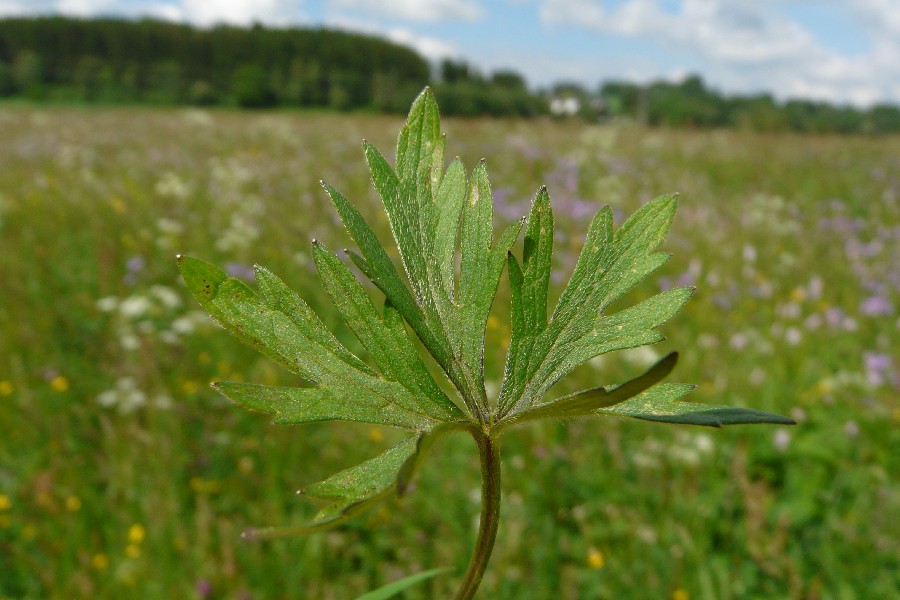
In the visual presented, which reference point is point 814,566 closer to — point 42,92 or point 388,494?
point 388,494

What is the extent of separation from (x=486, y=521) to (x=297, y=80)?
23204mm

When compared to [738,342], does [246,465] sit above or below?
below

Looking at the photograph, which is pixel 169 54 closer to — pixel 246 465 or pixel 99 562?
pixel 246 465

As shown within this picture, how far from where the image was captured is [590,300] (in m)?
0.29

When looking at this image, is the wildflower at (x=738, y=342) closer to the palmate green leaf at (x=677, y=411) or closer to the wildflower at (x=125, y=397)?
the wildflower at (x=125, y=397)

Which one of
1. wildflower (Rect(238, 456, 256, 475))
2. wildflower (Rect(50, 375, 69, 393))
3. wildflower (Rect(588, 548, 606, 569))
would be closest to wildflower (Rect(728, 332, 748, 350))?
wildflower (Rect(588, 548, 606, 569))

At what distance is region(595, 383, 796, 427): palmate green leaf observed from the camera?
7.8 inches

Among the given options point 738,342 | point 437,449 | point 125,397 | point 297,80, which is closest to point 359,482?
point 437,449

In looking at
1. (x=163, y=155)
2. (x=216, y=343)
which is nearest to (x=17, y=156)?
(x=163, y=155)

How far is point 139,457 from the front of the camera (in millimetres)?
1756

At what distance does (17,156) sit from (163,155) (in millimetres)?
1032

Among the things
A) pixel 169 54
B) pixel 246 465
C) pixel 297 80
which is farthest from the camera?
pixel 169 54

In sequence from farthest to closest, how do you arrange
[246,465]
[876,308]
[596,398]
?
[876,308], [246,465], [596,398]

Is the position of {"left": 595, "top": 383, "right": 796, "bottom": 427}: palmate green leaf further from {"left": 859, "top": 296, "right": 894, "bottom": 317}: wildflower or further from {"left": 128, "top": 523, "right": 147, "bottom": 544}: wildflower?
{"left": 859, "top": 296, "right": 894, "bottom": 317}: wildflower
